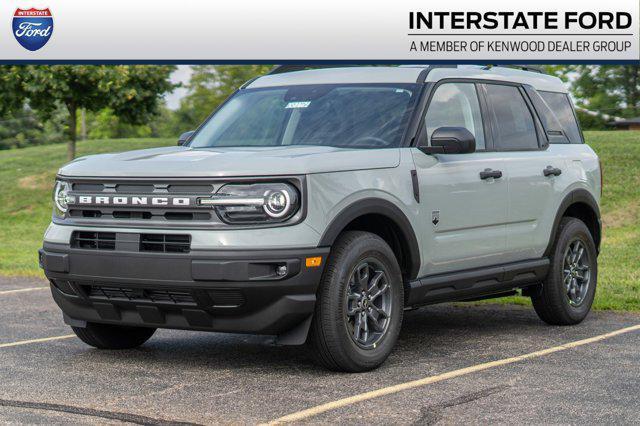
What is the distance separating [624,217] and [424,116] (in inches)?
580

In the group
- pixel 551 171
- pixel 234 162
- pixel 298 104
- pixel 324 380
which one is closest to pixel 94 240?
pixel 234 162

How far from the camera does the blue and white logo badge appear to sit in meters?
24.2

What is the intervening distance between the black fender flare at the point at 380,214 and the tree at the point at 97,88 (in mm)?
18621

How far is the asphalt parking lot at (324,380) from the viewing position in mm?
5867

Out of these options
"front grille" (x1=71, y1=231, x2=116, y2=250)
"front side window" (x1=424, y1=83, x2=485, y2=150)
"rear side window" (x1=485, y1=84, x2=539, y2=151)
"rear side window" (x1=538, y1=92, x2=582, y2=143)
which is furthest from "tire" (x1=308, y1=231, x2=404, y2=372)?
"rear side window" (x1=538, y1=92, x2=582, y2=143)

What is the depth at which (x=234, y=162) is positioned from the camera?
263 inches

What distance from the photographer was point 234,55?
23297 millimetres

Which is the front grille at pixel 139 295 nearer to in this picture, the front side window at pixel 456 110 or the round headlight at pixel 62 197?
the round headlight at pixel 62 197

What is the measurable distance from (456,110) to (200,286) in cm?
272

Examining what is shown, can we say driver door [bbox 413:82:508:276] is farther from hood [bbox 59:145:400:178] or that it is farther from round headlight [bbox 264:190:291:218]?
round headlight [bbox 264:190:291:218]

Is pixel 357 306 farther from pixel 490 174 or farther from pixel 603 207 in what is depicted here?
pixel 603 207

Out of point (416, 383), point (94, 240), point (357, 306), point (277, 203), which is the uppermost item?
point (277, 203)

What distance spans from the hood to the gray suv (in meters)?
0.01

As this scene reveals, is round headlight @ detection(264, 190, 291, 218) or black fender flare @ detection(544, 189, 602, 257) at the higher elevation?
round headlight @ detection(264, 190, 291, 218)
